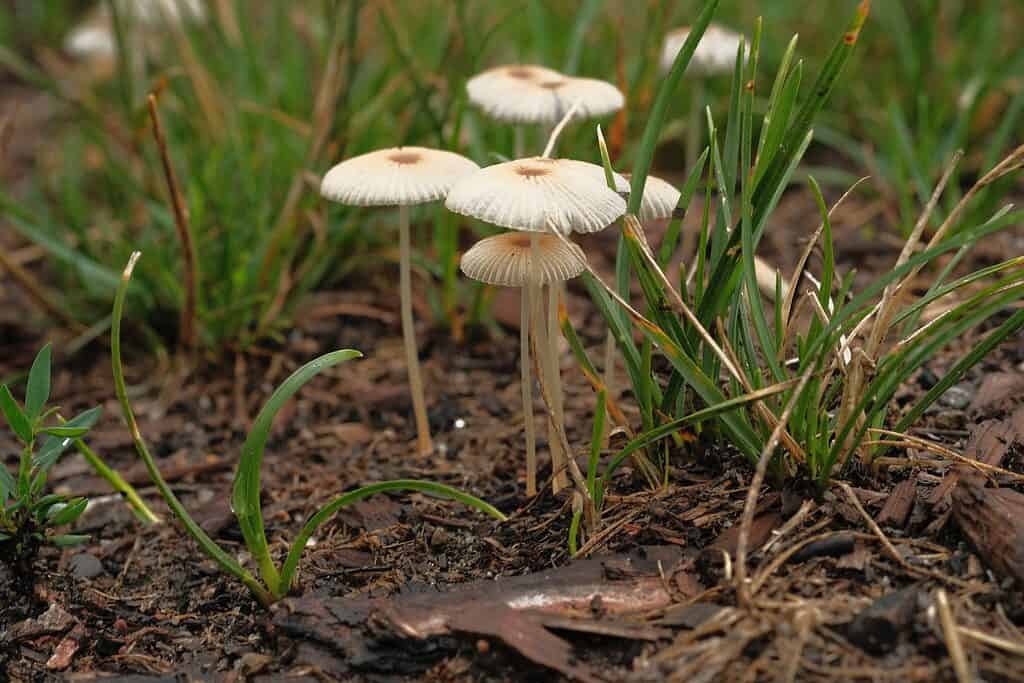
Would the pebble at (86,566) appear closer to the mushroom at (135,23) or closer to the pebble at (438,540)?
the pebble at (438,540)

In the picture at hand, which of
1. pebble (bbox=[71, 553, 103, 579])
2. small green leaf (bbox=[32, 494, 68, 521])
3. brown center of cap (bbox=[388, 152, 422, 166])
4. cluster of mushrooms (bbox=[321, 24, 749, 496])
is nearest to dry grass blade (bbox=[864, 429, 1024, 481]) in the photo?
cluster of mushrooms (bbox=[321, 24, 749, 496])

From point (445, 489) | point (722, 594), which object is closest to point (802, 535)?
point (722, 594)

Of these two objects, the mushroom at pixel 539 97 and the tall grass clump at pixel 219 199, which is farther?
the tall grass clump at pixel 219 199

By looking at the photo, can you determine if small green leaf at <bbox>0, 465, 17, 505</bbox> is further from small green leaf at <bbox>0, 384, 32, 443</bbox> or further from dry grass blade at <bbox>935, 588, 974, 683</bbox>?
dry grass blade at <bbox>935, 588, 974, 683</bbox>

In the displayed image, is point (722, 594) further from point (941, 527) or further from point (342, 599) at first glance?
point (342, 599)

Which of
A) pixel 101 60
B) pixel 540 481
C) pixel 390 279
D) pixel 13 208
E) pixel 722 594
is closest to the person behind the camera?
pixel 722 594

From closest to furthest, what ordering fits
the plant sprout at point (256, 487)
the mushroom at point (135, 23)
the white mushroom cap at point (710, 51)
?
the plant sprout at point (256, 487)
the white mushroom cap at point (710, 51)
the mushroom at point (135, 23)

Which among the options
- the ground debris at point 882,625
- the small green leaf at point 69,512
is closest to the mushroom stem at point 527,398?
the ground debris at point 882,625
